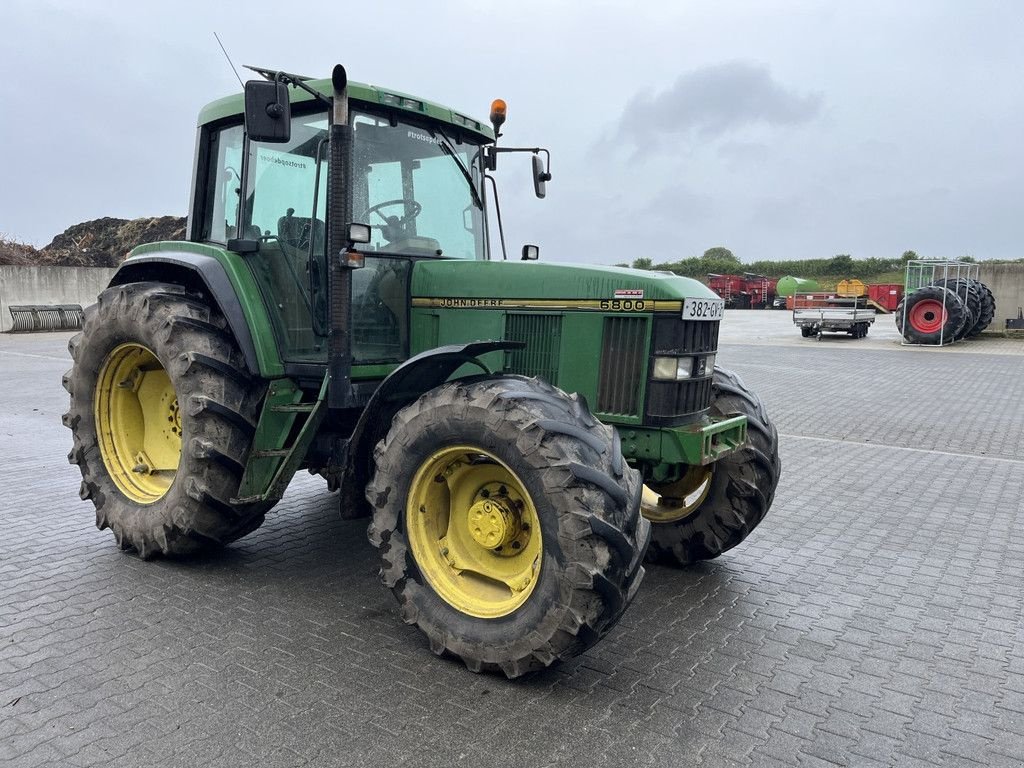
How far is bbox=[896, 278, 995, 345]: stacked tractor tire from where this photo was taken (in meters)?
21.3

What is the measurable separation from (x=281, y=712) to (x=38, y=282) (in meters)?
26.7

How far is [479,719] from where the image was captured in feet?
10.4

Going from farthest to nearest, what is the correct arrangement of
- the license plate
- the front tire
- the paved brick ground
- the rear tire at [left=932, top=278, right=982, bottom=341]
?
the rear tire at [left=932, top=278, right=982, bottom=341] < the license plate < the front tire < the paved brick ground

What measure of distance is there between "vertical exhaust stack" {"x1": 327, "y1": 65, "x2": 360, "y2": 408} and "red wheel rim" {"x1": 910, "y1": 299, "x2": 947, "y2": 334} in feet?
69.1

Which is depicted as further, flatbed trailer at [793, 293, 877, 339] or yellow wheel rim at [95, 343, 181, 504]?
flatbed trailer at [793, 293, 877, 339]

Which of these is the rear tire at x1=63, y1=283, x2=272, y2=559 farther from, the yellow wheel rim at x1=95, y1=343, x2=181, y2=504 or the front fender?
the front fender

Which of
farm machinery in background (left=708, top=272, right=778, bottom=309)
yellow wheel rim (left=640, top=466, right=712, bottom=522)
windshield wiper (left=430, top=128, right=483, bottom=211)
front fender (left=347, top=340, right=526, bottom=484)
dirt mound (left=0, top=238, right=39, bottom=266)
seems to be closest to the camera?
front fender (left=347, top=340, right=526, bottom=484)

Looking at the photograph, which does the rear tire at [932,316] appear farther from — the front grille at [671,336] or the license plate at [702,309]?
the front grille at [671,336]

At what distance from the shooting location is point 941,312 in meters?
21.5

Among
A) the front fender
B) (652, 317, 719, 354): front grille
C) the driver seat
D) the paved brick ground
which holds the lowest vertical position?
the paved brick ground

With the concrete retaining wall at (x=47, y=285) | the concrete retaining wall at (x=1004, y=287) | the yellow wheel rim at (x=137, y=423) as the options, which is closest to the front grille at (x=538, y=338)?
the yellow wheel rim at (x=137, y=423)

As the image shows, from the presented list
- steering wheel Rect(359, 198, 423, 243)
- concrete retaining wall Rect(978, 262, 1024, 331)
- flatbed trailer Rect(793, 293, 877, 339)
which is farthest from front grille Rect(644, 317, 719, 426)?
concrete retaining wall Rect(978, 262, 1024, 331)

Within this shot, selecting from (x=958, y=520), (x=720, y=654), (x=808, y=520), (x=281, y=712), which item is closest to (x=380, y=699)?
(x=281, y=712)

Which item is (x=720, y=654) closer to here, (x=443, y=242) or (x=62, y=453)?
(x=443, y=242)
